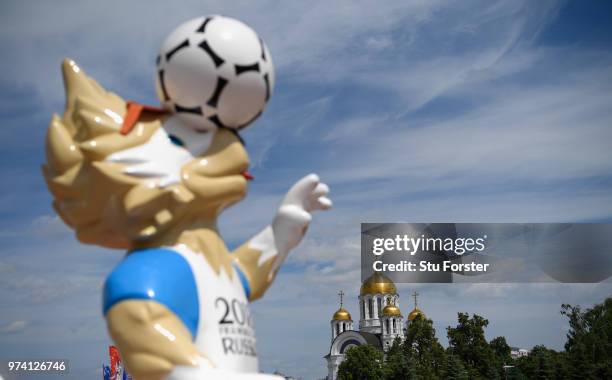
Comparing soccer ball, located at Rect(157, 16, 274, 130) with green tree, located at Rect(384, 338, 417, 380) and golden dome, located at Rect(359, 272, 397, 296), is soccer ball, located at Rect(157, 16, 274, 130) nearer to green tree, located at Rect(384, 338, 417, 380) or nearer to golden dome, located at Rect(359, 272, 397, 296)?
green tree, located at Rect(384, 338, 417, 380)

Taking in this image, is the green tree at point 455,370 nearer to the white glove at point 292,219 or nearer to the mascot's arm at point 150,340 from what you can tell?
the white glove at point 292,219

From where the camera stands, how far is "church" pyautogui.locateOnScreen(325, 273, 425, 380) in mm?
59750

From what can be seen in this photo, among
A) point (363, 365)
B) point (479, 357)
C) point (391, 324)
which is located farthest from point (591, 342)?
point (391, 324)

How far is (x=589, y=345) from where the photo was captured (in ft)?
121

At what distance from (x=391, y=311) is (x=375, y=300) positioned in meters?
2.76

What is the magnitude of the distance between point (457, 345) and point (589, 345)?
22.4 ft

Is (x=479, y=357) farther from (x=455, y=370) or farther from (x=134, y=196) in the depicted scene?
(x=134, y=196)

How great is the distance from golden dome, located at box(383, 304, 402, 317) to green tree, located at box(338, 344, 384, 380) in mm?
16853

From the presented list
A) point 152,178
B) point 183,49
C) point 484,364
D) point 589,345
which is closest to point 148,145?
point 152,178

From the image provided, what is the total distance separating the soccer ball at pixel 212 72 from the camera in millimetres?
4172

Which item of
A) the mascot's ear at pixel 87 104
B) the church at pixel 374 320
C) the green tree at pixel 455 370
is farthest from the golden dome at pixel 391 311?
the mascot's ear at pixel 87 104

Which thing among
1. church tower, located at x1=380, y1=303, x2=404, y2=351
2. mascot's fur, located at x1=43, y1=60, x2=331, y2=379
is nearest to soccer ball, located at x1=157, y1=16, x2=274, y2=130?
mascot's fur, located at x1=43, y1=60, x2=331, y2=379

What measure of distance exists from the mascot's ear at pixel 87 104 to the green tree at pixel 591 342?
32.0 m

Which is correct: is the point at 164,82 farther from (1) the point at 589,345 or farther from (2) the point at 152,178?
(1) the point at 589,345
